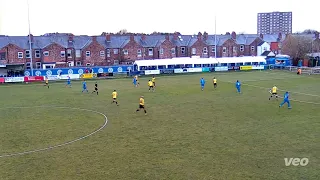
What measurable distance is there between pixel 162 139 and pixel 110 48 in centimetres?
5615

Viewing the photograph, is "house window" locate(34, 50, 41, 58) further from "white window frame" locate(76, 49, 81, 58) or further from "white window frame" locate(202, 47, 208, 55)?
"white window frame" locate(202, 47, 208, 55)

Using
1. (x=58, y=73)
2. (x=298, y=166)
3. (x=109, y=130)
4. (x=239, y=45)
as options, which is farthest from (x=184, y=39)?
(x=298, y=166)

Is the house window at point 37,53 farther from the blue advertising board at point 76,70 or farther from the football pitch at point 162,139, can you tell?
the football pitch at point 162,139

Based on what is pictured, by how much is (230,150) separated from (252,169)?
258 centimetres

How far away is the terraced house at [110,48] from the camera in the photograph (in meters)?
66.9

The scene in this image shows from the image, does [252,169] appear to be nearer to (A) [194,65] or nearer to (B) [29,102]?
(B) [29,102]

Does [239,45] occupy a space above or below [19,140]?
above

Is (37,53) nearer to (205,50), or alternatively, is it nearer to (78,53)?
(78,53)

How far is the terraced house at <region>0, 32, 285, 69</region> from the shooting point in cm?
6688

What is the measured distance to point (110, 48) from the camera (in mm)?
72562

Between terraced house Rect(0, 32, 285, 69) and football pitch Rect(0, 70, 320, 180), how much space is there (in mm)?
37153

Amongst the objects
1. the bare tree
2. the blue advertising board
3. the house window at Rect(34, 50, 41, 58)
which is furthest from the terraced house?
the bare tree

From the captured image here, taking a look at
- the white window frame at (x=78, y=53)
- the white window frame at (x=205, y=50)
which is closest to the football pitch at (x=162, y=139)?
the white window frame at (x=78, y=53)

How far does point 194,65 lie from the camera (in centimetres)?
6862
